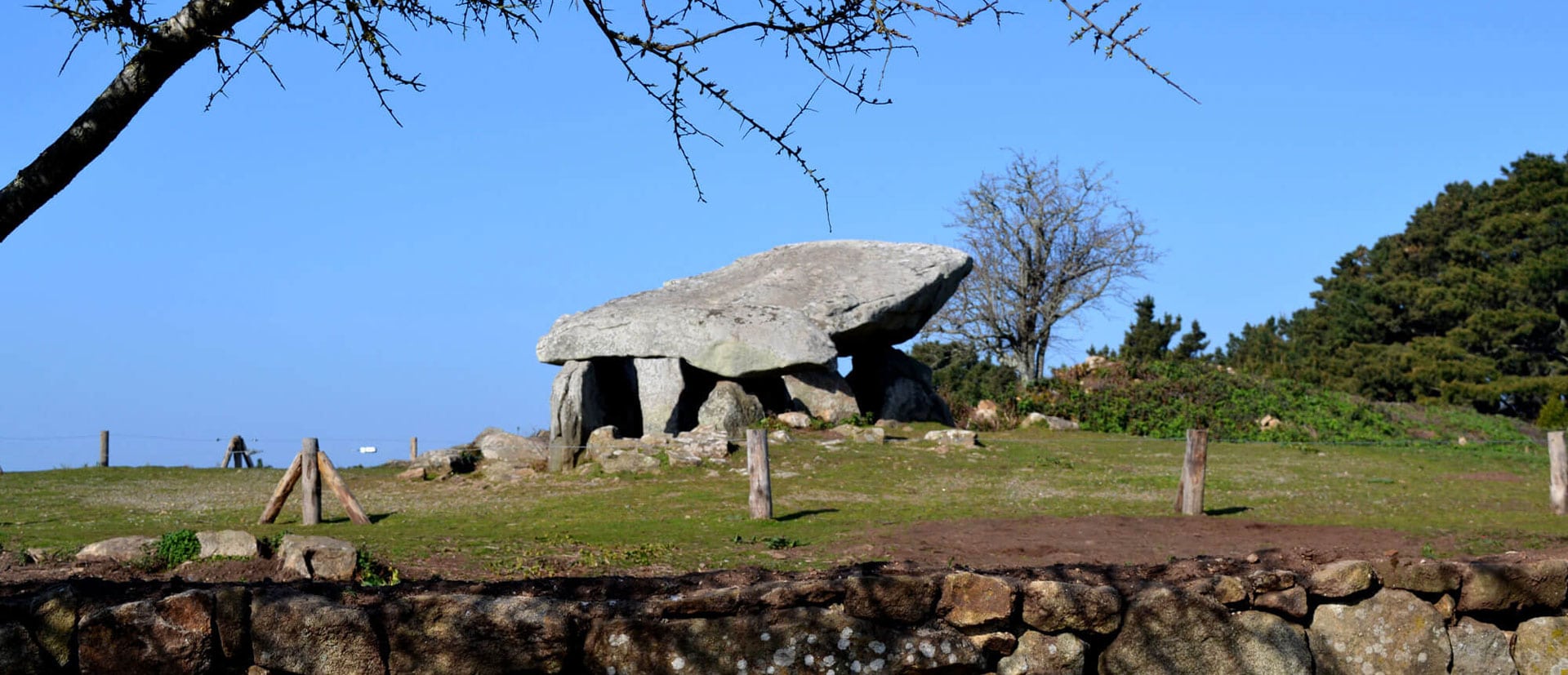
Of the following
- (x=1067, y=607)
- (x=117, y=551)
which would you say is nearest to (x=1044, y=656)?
(x=1067, y=607)

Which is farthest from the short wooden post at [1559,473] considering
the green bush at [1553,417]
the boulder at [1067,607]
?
the green bush at [1553,417]

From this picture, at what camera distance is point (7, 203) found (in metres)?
6.30

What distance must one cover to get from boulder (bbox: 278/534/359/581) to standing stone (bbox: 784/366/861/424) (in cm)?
1560

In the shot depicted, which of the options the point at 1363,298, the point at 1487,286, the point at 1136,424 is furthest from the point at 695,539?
the point at 1363,298

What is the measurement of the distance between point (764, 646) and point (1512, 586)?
385 centimetres

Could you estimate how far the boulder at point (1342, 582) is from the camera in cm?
643

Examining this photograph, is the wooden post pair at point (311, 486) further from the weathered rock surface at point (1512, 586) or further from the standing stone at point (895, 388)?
the standing stone at point (895, 388)

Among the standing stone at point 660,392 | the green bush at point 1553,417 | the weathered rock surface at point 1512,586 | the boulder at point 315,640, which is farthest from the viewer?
the green bush at point 1553,417

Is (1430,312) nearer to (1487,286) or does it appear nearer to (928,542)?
(1487,286)

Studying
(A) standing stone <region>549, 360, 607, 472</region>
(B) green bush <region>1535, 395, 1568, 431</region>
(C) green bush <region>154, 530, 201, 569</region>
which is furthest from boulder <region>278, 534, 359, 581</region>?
(B) green bush <region>1535, 395, 1568, 431</region>

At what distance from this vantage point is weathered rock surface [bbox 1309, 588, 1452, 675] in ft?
21.1

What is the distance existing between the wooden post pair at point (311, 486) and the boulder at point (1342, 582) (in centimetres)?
1268

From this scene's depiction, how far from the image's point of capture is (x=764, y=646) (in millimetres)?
5641

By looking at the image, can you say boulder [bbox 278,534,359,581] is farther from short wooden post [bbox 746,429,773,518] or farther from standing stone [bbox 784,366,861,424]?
standing stone [bbox 784,366,861,424]
